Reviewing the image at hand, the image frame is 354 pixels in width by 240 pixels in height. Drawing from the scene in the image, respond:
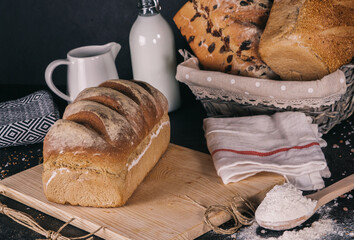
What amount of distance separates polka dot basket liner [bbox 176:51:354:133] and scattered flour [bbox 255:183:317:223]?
32 cm

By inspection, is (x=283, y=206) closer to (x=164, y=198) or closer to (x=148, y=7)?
(x=164, y=198)

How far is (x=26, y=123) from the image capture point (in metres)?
1.36

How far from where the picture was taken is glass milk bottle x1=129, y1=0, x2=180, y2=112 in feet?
4.65

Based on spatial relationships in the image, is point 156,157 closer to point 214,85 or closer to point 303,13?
point 214,85

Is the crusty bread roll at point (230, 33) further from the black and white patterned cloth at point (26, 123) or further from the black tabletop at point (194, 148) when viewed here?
the black and white patterned cloth at point (26, 123)

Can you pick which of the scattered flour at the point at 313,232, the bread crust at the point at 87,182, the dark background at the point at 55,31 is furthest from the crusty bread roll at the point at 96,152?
the dark background at the point at 55,31

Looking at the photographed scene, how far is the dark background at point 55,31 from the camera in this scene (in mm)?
1773

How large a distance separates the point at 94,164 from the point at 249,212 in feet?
1.13

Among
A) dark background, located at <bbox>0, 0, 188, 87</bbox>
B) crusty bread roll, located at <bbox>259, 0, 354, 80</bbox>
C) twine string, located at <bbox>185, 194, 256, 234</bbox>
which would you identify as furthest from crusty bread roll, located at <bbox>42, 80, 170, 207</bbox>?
dark background, located at <bbox>0, 0, 188, 87</bbox>

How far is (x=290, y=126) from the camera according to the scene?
1.19 metres

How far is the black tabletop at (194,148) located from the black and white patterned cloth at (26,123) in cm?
4

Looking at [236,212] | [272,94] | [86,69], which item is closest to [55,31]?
[86,69]

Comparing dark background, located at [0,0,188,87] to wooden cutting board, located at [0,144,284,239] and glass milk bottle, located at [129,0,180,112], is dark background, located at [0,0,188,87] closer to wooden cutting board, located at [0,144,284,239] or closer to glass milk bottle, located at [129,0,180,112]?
glass milk bottle, located at [129,0,180,112]

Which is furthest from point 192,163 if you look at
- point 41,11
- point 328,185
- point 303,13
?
point 41,11
